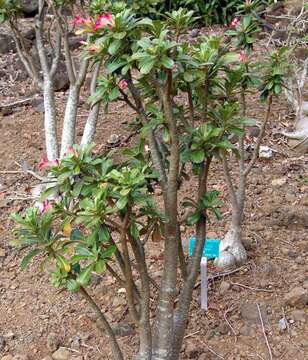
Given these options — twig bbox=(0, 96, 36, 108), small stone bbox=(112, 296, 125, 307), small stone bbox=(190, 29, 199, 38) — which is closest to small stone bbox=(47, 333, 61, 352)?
small stone bbox=(112, 296, 125, 307)

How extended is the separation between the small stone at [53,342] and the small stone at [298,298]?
3.60 feet

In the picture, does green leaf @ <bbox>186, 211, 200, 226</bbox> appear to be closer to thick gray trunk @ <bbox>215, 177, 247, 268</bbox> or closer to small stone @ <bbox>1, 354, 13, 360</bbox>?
thick gray trunk @ <bbox>215, 177, 247, 268</bbox>

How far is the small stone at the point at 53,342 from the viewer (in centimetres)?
249

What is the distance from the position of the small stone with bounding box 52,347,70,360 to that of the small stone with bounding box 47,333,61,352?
0.11ft

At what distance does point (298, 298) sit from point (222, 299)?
37 cm

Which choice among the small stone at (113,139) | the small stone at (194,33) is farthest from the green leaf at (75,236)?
the small stone at (194,33)

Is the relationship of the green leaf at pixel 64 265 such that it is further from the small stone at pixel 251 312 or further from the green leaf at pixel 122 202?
the small stone at pixel 251 312

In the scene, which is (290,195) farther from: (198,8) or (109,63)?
(198,8)

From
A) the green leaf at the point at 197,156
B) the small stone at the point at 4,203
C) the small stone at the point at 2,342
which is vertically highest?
the green leaf at the point at 197,156

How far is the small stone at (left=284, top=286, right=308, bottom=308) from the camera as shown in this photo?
2582mm

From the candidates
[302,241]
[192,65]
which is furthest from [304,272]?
[192,65]

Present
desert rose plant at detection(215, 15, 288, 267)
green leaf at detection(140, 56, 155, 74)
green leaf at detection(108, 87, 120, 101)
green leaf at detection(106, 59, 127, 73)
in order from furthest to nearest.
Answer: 1. desert rose plant at detection(215, 15, 288, 267)
2. green leaf at detection(108, 87, 120, 101)
3. green leaf at detection(106, 59, 127, 73)
4. green leaf at detection(140, 56, 155, 74)

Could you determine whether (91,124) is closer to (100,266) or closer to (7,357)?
(7,357)

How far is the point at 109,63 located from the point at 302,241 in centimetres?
178
